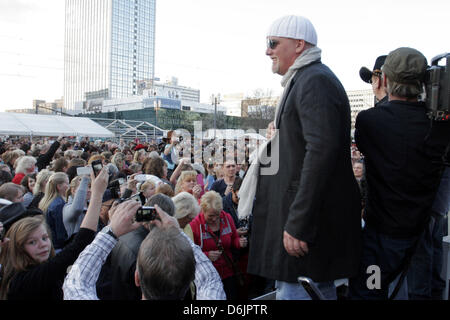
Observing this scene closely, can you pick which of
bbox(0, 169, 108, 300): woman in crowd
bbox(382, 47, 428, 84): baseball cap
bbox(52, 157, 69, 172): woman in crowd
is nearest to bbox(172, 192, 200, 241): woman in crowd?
bbox(0, 169, 108, 300): woman in crowd

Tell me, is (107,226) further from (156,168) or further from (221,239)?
(156,168)

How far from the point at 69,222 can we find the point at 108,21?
139m

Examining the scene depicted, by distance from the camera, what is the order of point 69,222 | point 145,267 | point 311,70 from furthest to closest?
point 69,222 < point 311,70 < point 145,267

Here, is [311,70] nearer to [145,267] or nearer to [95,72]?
[145,267]

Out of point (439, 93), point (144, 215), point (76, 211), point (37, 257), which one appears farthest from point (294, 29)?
point (76, 211)

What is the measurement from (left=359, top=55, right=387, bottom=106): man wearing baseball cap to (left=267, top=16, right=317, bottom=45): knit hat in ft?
1.60

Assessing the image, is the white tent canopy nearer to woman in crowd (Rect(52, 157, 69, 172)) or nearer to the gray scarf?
woman in crowd (Rect(52, 157, 69, 172))

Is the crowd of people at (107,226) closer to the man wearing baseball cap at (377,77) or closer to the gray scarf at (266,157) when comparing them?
the gray scarf at (266,157)

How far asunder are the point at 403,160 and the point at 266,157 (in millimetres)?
755

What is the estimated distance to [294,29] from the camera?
201 centimetres

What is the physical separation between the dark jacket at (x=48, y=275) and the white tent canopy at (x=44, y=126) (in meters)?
21.5

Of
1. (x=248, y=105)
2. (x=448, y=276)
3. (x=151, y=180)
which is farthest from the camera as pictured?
(x=248, y=105)

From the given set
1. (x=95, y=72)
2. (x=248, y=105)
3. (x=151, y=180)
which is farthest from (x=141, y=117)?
(x=95, y=72)

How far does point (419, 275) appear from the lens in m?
2.12
